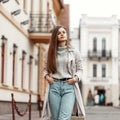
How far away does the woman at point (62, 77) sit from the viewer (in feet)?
24.5

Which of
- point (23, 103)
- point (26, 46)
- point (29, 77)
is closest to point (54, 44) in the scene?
point (23, 103)

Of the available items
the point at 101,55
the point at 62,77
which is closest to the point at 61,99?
the point at 62,77

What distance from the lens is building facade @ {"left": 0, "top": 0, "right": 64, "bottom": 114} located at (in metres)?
23.5

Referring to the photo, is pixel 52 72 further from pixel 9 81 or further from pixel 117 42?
pixel 117 42

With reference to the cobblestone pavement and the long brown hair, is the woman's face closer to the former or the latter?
the long brown hair

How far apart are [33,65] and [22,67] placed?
4405 mm

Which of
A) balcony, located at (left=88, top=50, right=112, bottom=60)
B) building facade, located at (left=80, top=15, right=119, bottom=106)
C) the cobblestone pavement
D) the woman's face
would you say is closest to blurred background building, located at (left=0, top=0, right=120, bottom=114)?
the cobblestone pavement

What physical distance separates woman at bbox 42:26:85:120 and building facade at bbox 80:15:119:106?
7244 cm

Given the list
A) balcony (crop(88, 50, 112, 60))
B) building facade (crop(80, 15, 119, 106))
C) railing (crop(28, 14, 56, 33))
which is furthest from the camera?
balcony (crop(88, 50, 112, 60))

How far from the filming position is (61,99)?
24.7ft

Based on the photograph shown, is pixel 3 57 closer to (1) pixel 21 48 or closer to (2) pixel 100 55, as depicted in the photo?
(1) pixel 21 48

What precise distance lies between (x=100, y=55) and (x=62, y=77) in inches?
3064

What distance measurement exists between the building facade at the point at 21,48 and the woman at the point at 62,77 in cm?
1443

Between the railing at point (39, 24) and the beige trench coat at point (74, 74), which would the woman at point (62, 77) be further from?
the railing at point (39, 24)
